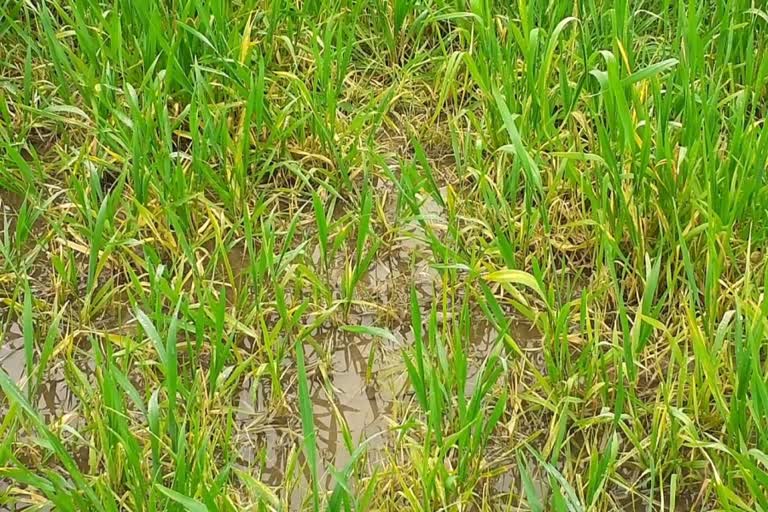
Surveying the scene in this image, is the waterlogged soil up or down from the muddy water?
down

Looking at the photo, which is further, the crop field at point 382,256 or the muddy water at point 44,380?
the muddy water at point 44,380

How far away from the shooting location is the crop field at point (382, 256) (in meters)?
1.40

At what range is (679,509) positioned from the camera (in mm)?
1407

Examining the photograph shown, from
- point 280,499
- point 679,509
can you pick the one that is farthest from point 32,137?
point 679,509

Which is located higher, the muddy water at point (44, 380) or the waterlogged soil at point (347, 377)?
the muddy water at point (44, 380)

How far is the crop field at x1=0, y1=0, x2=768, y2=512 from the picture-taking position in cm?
140

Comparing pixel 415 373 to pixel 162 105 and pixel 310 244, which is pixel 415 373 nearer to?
pixel 310 244

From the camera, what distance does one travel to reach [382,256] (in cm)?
174

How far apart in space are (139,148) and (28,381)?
44cm

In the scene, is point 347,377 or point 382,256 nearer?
point 347,377

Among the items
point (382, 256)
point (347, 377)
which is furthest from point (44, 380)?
point (382, 256)

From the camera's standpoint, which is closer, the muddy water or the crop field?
the crop field

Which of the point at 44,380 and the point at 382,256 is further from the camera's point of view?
the point at 382,256

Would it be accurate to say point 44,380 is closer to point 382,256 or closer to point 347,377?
point 347,377
